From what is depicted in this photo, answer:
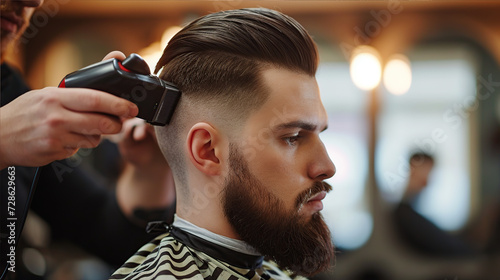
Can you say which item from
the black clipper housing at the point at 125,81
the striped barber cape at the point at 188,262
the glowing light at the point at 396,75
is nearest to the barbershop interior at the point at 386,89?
the glowing light at the point at 396,75

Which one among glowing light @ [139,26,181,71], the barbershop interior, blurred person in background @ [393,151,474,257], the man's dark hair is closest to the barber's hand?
glowing light @ [139,26,181,71]

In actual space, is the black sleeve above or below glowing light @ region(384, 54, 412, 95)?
below

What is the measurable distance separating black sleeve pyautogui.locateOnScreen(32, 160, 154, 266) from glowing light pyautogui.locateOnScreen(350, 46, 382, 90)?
4.82 m

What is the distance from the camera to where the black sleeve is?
1734mm

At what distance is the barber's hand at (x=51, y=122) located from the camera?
97 cm

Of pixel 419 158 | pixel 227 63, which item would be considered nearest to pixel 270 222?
pixel 227 63

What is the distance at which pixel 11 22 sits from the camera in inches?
55.0

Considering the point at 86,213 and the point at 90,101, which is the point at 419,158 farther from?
the point at 90,101

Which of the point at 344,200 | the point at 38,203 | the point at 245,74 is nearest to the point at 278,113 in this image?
the point at 245,74

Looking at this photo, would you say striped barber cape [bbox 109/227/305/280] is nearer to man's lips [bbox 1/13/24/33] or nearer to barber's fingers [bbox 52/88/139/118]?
barber's fingers [bbox 52/88/139/118]

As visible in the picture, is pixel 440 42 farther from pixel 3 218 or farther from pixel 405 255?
pixel 3 218

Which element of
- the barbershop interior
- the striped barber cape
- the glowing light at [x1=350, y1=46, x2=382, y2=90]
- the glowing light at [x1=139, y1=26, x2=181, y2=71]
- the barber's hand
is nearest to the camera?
the barber's hand

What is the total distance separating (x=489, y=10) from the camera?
6.43 meters

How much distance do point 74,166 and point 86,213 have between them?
0.19 meters
